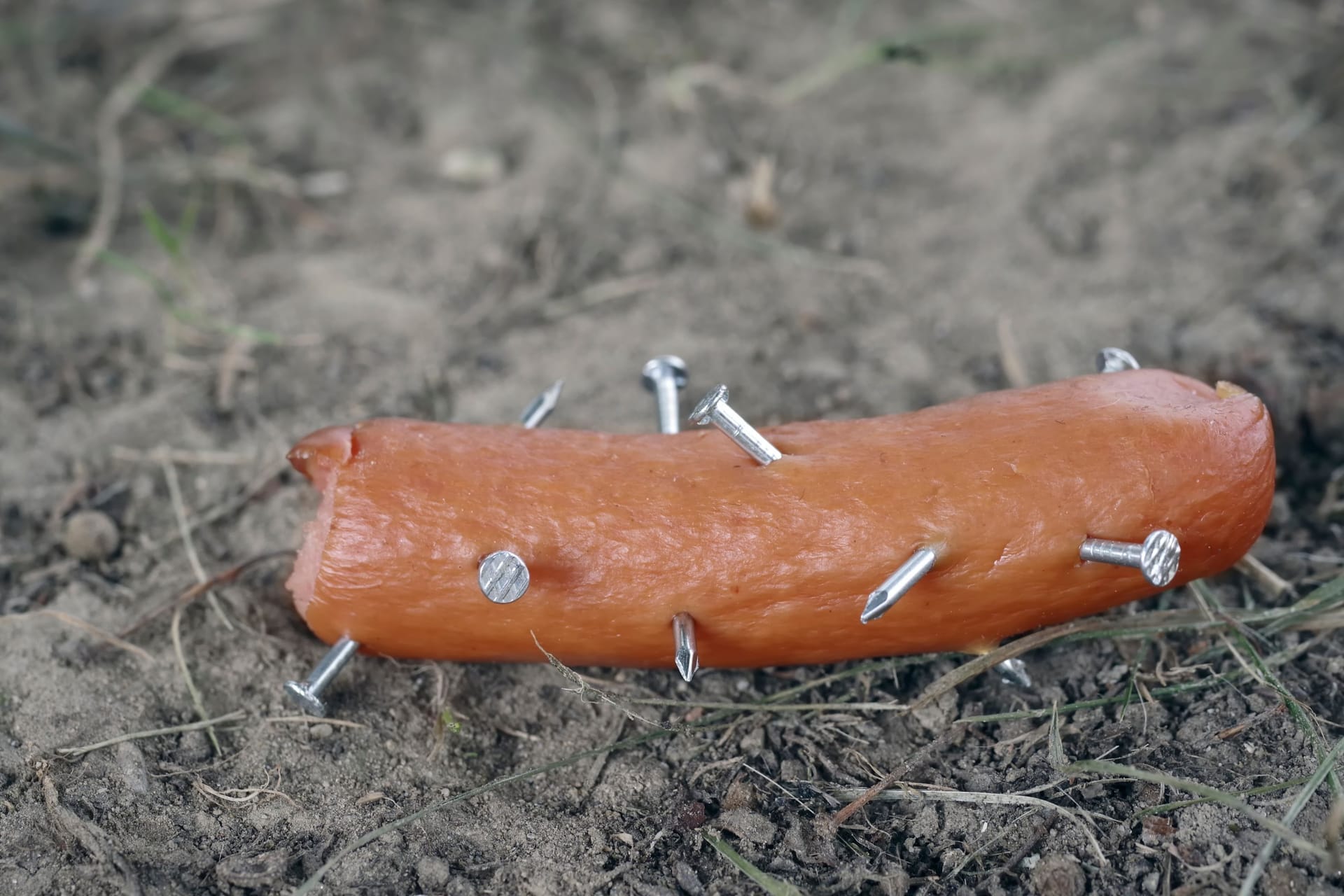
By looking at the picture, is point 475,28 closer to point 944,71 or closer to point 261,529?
point 944,71

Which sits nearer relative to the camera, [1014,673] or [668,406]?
[1014,673]

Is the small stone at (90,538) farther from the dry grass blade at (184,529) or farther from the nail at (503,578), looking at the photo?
the nail at (503,578)

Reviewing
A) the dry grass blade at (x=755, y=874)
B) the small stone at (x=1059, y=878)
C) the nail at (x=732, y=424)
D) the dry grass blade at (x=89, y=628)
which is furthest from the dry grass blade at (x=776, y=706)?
the dry grass blade at (x=89, y=628)

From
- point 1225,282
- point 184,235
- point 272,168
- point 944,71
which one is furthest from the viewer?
point 944,71

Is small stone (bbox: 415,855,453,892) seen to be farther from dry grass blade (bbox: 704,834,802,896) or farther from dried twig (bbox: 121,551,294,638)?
dried twig (bbox: 121,551,294,638)

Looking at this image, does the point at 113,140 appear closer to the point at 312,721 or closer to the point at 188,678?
the point at 188,678

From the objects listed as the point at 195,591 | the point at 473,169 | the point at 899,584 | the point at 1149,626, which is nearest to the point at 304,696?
the point at 195,591

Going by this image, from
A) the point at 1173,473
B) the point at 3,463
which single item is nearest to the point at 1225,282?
the point at 1173,473
